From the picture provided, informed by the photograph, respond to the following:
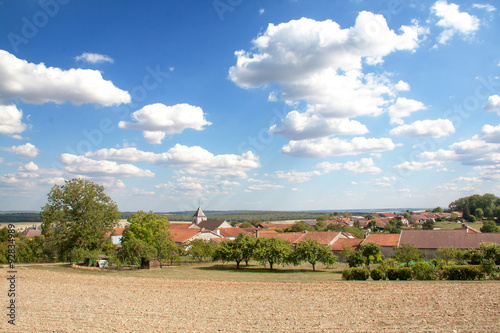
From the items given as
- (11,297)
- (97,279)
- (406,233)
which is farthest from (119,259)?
(406,233)

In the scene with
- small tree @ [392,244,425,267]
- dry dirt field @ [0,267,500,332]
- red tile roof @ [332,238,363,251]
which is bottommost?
red tile roof @ [332,238,363,251]

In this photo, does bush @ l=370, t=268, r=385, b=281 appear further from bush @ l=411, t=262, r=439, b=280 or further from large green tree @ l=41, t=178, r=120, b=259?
large green tree @ l=41, t=178, r=120, b=259

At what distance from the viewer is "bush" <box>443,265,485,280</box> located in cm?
2897

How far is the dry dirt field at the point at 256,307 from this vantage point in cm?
1463

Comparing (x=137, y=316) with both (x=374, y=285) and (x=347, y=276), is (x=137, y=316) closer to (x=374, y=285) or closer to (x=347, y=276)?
(x=374, y=285)

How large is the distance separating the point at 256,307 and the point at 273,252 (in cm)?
2455

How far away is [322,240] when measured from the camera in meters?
63.8

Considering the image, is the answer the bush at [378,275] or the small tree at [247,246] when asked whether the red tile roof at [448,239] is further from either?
the bush at [378,275]

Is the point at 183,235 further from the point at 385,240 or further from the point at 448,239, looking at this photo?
the point at 448,239

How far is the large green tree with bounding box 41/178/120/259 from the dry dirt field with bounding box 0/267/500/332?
17050 mm

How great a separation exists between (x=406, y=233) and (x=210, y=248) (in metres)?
33.8

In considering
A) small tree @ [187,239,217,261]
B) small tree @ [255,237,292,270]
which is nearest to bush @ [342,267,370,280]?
small tree @ [255,237,292,270]

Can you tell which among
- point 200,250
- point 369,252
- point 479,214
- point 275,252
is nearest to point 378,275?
point 369,252

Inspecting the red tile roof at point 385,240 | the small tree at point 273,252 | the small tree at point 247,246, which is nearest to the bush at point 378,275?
the small tree at point 273,252
